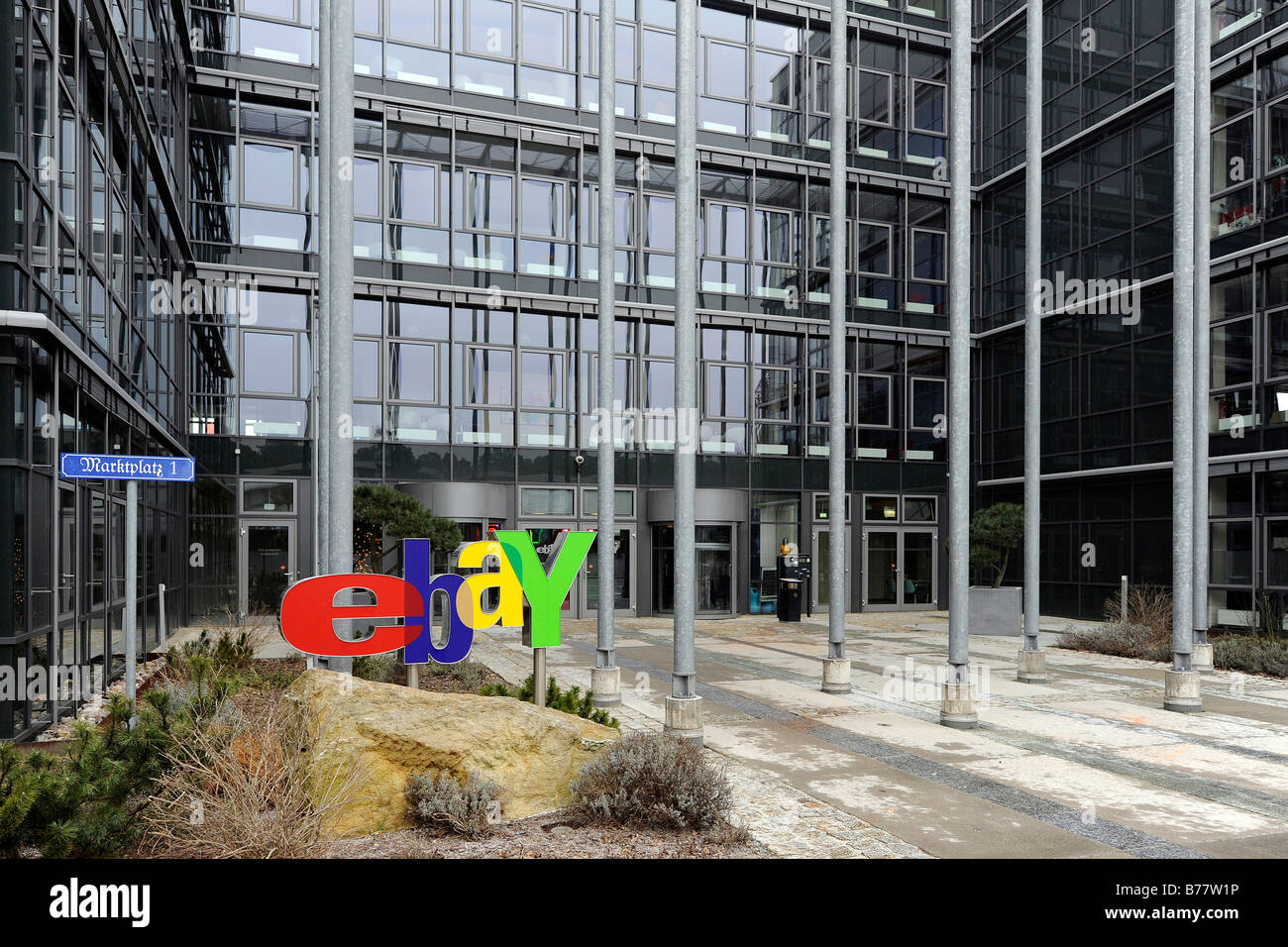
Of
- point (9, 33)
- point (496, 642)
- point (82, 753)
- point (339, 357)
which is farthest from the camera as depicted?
point (496, 642)

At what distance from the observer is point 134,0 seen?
672 inches

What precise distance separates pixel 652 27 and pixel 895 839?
24.4 meters

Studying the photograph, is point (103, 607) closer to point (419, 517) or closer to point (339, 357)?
point (419, 517)

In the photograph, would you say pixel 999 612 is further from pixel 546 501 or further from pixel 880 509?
pixel 546 501

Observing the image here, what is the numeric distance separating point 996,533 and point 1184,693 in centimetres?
1053

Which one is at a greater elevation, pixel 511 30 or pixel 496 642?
pixel 511 30

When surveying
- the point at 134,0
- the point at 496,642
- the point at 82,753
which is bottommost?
the point at 496,642

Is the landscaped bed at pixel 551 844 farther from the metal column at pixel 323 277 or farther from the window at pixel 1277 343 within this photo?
the window at pixel 1277 343

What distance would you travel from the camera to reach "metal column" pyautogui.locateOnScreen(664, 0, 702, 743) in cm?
976

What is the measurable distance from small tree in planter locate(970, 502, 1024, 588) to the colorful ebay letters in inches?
620

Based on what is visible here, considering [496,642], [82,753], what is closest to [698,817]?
[82,753]

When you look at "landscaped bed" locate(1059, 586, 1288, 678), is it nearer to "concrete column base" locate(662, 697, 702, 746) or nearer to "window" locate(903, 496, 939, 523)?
"window" locate(903, 496, 939, 523)

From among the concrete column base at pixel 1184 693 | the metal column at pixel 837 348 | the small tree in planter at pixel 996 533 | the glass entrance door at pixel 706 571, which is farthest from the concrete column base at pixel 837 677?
the glass entrance door at pixel 706 571

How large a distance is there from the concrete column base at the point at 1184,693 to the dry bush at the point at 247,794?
35.0 feet
